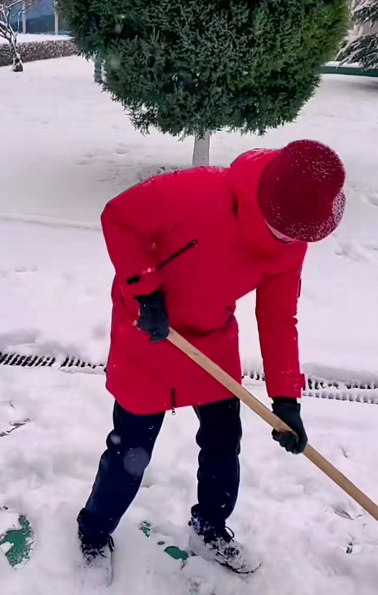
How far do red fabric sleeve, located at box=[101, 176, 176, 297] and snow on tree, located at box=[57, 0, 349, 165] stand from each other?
2771 mm

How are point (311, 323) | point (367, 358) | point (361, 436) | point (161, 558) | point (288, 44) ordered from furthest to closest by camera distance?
point (288, 44) → point (311, 323) → point (367, 358) → point (361, 436) → point (161, 558)

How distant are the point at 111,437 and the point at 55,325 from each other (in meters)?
1.52

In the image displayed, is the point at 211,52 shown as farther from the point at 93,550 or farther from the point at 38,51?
the point at 38,51

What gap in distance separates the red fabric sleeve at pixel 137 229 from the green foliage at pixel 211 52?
2769mm

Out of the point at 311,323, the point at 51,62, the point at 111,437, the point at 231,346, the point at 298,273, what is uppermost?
the point at 298,273

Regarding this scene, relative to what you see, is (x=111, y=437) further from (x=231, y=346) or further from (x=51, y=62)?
(x=51, y=62)

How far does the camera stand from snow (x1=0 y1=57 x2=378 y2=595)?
6.74 feet

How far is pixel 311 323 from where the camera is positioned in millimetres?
3510

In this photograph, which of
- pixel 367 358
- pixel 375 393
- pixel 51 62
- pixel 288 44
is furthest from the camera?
pixel 51 62

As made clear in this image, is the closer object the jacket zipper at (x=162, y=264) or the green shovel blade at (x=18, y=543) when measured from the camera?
the jacket zipper at (x=162, y=264)

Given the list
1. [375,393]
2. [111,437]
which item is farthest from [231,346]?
[375,393]

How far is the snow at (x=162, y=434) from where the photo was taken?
2055mm

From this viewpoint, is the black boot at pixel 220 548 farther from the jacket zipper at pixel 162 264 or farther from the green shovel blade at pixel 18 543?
the jacket zipper at pixel 162 264

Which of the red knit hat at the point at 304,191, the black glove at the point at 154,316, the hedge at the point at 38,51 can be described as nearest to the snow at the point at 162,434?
the black glove at the point at 154,316
